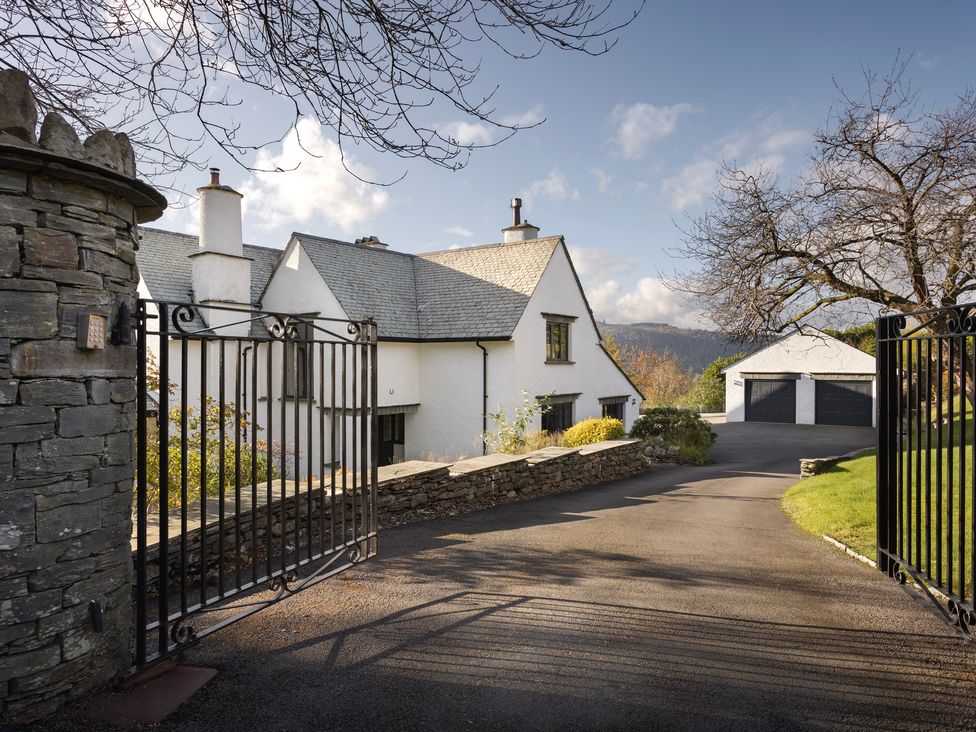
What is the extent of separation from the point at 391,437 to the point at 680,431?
32.5 feet

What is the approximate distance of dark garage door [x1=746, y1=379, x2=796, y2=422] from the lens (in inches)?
1378

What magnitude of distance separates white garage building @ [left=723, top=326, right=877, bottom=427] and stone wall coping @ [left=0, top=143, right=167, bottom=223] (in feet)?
109

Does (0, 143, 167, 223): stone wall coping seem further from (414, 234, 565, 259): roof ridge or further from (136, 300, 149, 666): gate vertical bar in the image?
(414, 234, 565, 259): roof ridge

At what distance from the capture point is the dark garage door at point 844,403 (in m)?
32.9

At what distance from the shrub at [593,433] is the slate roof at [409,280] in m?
3.82

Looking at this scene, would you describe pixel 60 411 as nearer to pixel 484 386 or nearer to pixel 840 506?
pixel 840 506

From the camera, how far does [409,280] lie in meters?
24.2

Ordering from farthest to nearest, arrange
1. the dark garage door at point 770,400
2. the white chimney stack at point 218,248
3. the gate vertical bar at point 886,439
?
the dark garage door at point 770,400 < the white chimney stack at point 218,248 < the gate vertical bar at point 886,439

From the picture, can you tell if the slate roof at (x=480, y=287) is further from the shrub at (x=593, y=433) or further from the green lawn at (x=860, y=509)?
the green lawn at (x=860, y=509)

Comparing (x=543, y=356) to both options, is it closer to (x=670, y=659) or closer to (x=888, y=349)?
(x=888, y=349)

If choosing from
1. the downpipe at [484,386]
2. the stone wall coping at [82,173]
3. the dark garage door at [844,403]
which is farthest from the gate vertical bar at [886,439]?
the dark garage door at [844,403]

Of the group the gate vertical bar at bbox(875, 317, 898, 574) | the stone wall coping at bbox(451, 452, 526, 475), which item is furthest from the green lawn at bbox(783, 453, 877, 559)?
the stone wall coping at bbox(451, 452, 526, 475)

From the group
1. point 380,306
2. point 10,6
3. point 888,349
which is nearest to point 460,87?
point 10,6

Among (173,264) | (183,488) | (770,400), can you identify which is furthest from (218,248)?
(770,400)
